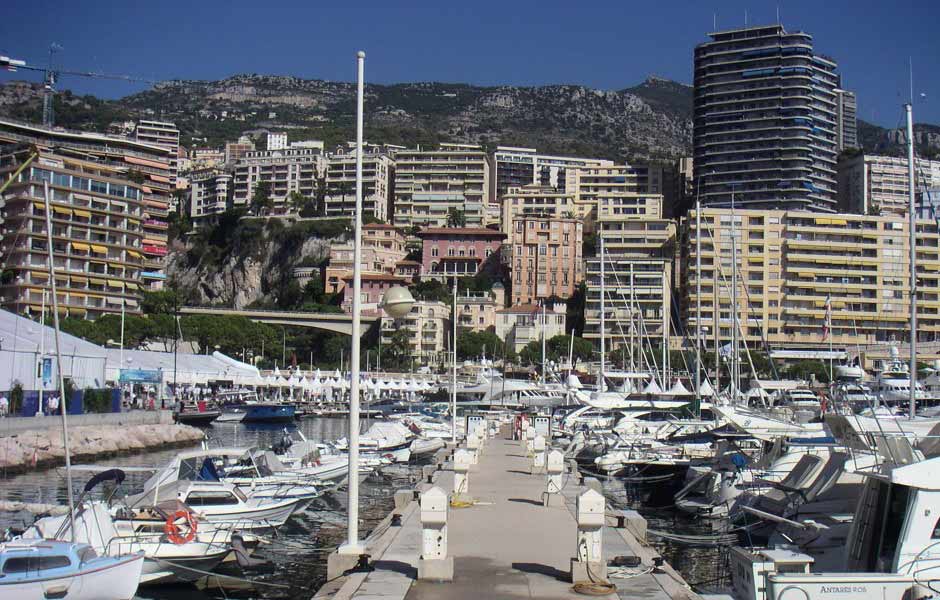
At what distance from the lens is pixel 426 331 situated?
4897 inches

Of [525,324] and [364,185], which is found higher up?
[364,185]

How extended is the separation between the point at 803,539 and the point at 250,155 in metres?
183

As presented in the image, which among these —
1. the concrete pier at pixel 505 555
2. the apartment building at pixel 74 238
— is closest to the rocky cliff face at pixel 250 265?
the apartment building at pixel 74 238

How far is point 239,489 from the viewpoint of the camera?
978 inches

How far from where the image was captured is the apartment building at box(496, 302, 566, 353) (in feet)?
412

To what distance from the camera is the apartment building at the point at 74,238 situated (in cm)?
9956

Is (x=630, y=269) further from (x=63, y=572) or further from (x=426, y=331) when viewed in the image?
(x=63, y=572)

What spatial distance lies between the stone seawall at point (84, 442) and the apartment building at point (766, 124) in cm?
10518

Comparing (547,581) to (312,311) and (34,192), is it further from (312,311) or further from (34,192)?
(312,311)

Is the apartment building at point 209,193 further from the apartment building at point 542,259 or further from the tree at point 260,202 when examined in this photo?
the apartment building at point 542,259

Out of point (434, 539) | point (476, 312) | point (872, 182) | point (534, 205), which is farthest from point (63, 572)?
point (872, 182)

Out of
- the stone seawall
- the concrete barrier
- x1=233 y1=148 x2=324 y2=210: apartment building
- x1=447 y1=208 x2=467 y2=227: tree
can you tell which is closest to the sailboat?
the stone seawall

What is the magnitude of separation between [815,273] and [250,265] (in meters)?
78.3

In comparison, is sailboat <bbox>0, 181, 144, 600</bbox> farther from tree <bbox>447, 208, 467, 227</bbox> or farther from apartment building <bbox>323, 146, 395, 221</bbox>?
apartment building <bbox>323, 146, 395, 221</bbox>
